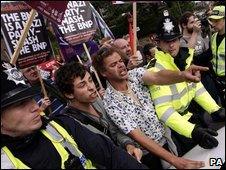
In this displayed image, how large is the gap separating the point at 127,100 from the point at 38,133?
1013 mm

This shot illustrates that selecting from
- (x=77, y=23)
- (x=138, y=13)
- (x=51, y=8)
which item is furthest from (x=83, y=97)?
(x=138, y=13)

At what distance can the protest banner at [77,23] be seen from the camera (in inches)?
182

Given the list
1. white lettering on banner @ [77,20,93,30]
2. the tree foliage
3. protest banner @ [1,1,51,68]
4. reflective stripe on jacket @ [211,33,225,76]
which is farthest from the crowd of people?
the tree foliage

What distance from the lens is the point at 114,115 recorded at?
9.66 feet

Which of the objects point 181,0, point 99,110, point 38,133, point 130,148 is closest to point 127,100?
point 99,110

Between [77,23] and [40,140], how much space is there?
275 cm

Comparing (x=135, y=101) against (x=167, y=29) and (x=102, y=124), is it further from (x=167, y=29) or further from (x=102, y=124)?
(x=167, y=29)

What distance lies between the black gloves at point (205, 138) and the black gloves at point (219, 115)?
44 centimetres

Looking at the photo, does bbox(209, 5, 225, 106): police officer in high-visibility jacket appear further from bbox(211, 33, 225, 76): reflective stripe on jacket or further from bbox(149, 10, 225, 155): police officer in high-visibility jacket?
bbox(149, 10, 225, 155): police officer in high-visibility jacket

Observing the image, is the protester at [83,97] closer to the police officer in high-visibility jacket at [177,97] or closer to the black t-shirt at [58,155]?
the police officer in high-visibility jacket at [177,97]

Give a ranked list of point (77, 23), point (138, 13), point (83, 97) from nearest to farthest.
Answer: point (83, 97) < point (77, 23) < point (138, 13)

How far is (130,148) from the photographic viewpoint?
2.79 meters

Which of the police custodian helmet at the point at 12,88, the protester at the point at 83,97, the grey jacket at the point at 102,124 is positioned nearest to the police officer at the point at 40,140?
the police custodian helmet at the point at 12,88

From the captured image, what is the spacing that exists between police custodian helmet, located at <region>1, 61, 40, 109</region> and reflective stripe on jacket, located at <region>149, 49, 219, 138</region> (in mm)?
1159
